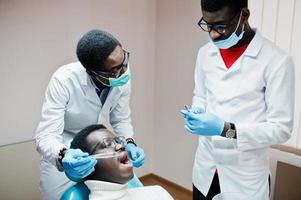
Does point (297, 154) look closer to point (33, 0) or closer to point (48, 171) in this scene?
point (48, 171)

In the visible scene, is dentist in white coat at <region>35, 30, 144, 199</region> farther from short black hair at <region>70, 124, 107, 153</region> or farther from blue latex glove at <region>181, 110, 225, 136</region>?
blue latex glove at <region>181, 110, 225, 136</region>

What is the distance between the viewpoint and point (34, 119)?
2291 millimetres

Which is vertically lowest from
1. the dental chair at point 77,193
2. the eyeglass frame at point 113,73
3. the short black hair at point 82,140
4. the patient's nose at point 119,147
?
the dental chair at point 77,193

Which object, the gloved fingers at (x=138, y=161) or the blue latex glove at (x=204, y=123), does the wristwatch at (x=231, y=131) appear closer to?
the blue latex glove at (x=204, y=123)

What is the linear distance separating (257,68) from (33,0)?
152 cm

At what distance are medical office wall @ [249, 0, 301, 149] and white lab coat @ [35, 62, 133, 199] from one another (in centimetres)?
105

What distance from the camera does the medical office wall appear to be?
6.45ft

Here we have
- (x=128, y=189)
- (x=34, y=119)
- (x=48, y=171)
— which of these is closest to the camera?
(x=128, y=189)

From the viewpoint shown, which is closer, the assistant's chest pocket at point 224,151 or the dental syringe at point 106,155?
the dental syringe at point 106,155

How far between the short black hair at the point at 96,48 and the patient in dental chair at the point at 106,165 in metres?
0.29

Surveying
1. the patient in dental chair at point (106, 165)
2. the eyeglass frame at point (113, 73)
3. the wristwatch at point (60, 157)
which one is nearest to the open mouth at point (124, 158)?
the patient in dental chair at point (106, 165)

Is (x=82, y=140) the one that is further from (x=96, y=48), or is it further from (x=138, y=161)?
(x=96, y=48)

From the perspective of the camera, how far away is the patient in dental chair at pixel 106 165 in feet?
4.28

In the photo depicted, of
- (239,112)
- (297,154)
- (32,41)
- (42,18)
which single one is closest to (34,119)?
(32,41)
